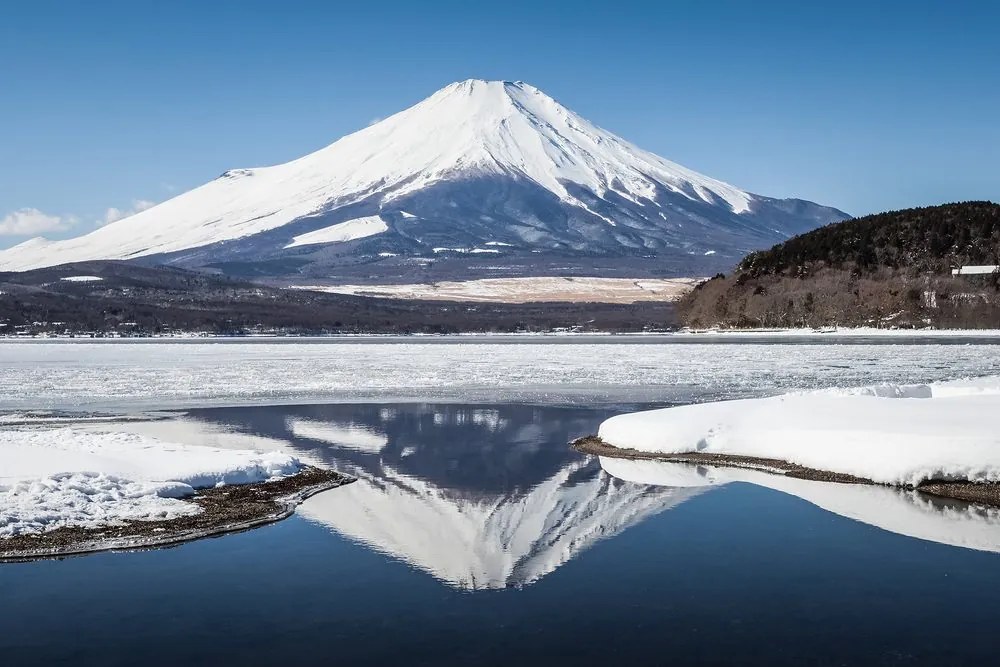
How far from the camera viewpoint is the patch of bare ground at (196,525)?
619 inches

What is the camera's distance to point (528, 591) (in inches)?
543

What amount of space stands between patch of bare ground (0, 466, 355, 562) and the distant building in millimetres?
100243

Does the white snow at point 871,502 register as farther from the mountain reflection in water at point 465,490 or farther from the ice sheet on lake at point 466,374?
the ice sheet on lake at point 466,374

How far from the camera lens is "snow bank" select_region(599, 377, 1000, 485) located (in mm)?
20562

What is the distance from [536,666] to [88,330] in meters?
152

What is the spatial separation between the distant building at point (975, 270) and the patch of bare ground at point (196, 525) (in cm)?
10024

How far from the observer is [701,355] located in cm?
6831

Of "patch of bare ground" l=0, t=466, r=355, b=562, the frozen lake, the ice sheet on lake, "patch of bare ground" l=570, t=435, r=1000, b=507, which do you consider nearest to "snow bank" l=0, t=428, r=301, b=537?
"patch of bare ground" l=0, t=466, r=355, b=562

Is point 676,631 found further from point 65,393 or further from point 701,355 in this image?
point 701,355

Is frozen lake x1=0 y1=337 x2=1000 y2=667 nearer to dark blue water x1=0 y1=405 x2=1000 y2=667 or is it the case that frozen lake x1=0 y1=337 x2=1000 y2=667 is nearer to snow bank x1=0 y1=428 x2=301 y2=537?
dark blue water x1=0 y1=405 x2=1000 y2=667

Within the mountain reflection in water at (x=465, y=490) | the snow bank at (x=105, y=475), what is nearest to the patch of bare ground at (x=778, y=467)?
the mountain reflection in water at (x=465, y=490)

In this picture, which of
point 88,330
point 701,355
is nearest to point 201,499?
point 701,355

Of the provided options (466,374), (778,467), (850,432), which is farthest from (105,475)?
(466,374)

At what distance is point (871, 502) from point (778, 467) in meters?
4.09
